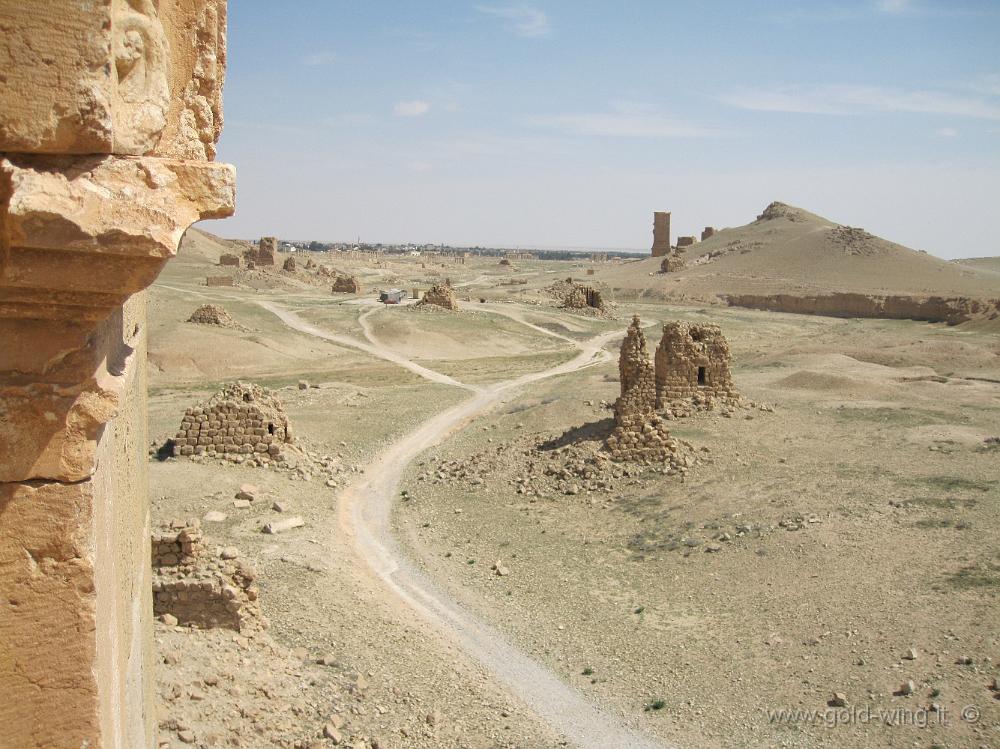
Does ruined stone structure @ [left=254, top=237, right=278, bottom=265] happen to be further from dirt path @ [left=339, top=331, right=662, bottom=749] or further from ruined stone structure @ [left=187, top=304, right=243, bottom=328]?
dirt path @ [left=339, top=331, right=662, bottom=749]

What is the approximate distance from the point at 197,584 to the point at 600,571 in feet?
21.7

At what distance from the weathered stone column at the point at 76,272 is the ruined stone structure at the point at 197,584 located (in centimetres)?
602

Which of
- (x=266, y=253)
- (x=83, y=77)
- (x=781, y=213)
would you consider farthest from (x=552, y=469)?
(x=781, y=213)

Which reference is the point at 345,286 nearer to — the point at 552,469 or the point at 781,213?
the point at 552,469

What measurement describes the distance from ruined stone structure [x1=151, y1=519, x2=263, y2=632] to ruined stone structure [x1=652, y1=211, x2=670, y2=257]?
97805 millimetres

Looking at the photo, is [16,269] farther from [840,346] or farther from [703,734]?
[840,346]

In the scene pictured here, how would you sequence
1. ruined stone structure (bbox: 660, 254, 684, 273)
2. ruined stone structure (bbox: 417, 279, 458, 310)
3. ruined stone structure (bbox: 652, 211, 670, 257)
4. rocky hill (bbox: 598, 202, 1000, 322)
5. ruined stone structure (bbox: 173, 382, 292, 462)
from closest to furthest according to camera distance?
ruined stone structure (bbox: 173, 382, 292, 462) → ruined stone structure (bbox: 417, 279, 458, 310) → rocky hill (bbox: 598, 202, 1000, 322) → ruined stone structure (bbox: 660, 254, 684, 273) → ruined stone structure (bbox: 652, 211, 670, 257)

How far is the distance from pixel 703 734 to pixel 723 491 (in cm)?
760

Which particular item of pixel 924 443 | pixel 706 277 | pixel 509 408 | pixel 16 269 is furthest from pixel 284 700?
pixel 706 277

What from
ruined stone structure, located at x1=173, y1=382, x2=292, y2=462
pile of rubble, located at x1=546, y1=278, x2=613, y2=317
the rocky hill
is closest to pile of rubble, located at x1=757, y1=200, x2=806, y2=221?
the rocky hill

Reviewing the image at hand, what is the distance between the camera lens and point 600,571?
14.0 metres

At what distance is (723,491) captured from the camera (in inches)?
648

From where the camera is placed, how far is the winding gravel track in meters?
9.58

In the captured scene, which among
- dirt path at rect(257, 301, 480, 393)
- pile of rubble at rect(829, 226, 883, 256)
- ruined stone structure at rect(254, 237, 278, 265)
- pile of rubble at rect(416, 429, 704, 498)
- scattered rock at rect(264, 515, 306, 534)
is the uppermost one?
pile of rubble at rect(829, 226, 883, 256)
